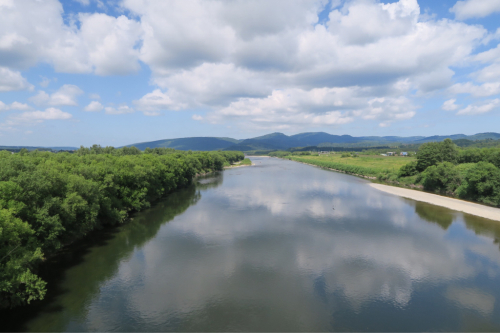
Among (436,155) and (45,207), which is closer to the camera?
(45,207)

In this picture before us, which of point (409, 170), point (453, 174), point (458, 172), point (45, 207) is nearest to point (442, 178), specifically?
point (453, 174)

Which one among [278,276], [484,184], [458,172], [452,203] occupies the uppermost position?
[458,172]

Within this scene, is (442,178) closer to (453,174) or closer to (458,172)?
(453,174)

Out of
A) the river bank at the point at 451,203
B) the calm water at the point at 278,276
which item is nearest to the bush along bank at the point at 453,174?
the river bank at the point at 451,203

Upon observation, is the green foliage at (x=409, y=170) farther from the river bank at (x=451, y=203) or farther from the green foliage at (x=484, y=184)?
the green foliage at (x=484, y=184)

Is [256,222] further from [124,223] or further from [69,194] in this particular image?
[69,194]

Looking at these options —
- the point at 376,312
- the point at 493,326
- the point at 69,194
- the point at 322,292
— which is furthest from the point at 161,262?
the point at 493,326
